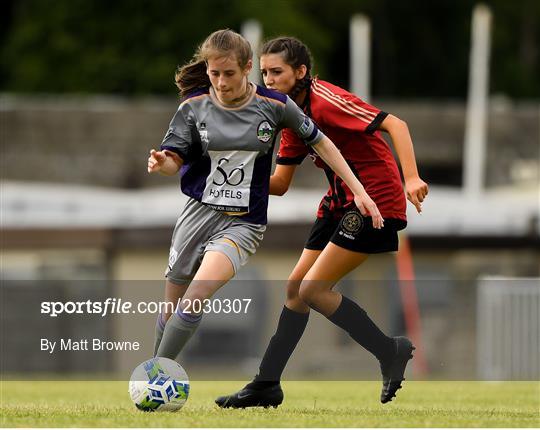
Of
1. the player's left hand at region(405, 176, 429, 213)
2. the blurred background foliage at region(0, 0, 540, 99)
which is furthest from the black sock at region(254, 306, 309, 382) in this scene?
the blurred background foliage at region(0, 0, 540, 99)

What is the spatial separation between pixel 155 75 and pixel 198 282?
40.7 meters

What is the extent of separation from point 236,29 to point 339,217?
3924 cm

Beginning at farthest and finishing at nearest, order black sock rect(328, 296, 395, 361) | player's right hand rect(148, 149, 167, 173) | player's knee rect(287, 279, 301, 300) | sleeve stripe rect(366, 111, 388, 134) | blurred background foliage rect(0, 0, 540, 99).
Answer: blurred background foliage rect(0, 0, 540, 99) → player's knee rect(287, 279, 301, 300) → black sock rect(328, 296, 395, 361) → sleeve stripe rect(366, 111, 388, 134) → player's right hand rect(148, 149, 167, 173)

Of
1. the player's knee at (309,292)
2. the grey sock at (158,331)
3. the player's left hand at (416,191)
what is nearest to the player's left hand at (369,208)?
the player's left hand at (416,191)

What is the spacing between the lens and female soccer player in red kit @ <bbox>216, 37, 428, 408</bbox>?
29.0 ft

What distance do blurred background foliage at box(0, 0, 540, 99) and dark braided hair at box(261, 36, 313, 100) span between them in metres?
39.3

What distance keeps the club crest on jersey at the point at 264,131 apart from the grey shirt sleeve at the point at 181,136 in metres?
0.36

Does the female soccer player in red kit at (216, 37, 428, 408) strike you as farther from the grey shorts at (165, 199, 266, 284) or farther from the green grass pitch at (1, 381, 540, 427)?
the grey shorts at (165, 199, 266, 284)

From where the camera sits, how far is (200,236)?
8.67 m

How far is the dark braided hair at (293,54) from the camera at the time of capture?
8883 millimetres

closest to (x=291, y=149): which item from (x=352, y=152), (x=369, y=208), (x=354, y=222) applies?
(x=352, y=152)

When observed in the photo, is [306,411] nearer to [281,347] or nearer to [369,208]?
[281,347]

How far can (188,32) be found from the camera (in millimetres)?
48719

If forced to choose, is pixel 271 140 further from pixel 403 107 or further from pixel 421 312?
pixel 403 107
